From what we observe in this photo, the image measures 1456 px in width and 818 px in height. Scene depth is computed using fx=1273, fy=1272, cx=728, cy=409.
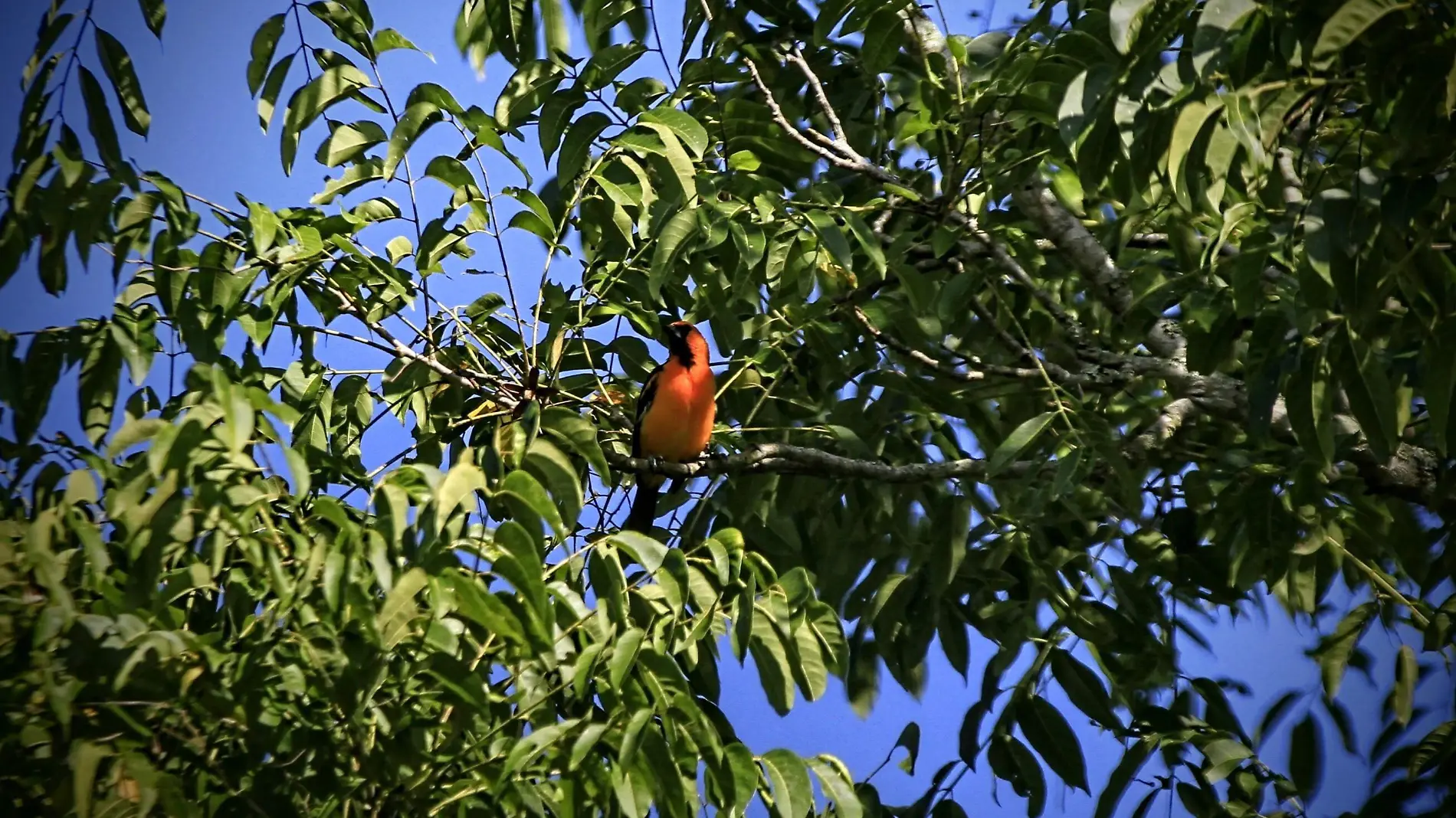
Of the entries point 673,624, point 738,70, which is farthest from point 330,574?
point 738,70

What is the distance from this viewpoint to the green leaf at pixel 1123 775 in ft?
9.03

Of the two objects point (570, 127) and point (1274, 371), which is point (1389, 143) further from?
point (570, 127)

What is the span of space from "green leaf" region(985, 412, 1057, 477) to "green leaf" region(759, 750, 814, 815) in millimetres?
722

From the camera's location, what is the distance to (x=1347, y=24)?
1905mm

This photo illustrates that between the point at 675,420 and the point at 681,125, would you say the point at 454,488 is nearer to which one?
the point at 681,125

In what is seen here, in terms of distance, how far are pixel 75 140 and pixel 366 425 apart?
0.93 m

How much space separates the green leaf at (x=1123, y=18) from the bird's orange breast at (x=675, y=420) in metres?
2.16

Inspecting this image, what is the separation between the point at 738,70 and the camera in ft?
11.2

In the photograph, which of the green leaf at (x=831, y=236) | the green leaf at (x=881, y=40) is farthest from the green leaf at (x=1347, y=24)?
the green leaf at (x=881, y=40)

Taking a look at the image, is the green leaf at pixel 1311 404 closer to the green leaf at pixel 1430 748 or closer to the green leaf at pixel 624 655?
the green leaf at pixel 1430 748

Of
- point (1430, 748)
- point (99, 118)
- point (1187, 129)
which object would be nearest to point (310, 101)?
point (99, 118)

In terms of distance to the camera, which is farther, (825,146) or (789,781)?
(825,146)

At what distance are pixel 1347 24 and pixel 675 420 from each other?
2516 mm

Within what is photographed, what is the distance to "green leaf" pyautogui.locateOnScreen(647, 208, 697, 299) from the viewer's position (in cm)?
253
